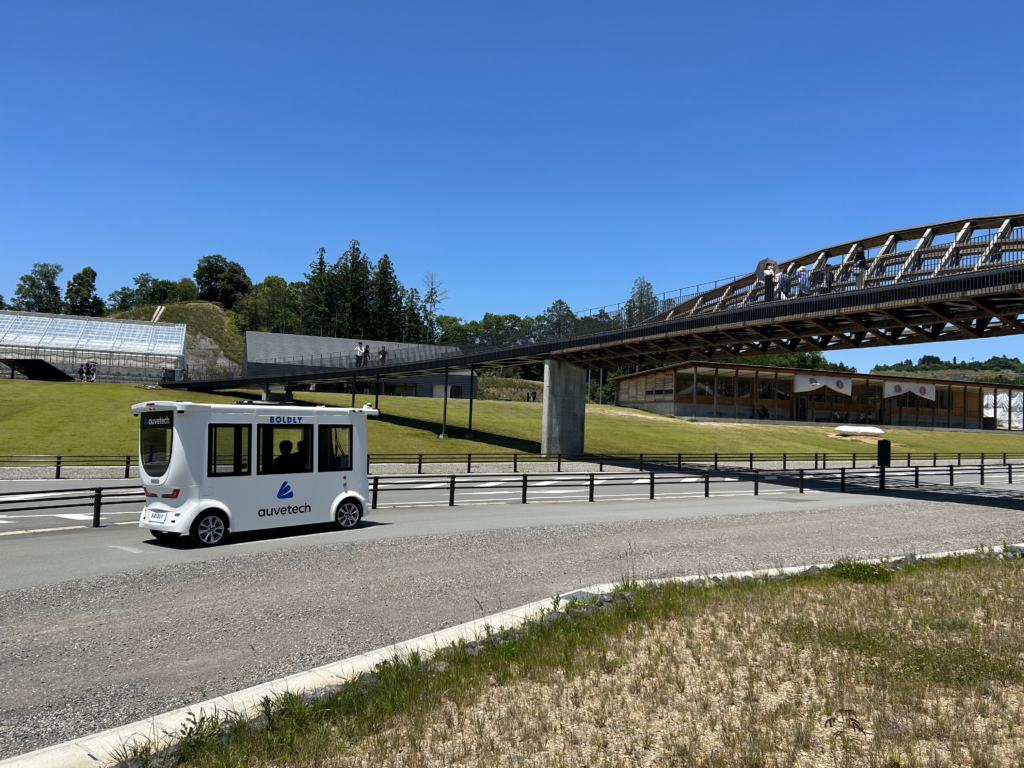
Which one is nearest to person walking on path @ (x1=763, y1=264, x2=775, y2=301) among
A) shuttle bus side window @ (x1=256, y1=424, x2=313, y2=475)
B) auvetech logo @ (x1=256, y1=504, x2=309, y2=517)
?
shuttle bus side window @ (x1=256, y1=424, x2=313, y2=475)

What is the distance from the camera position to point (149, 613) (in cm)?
851

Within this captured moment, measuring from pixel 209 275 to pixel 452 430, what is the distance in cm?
16904

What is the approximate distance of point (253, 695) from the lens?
5664mm

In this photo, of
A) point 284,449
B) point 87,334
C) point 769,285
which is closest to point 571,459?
point 769,285

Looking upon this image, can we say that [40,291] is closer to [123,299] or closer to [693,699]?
[123,299]

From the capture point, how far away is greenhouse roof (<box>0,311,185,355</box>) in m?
80.2

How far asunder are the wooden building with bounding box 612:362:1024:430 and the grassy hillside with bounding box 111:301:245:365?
8130cm

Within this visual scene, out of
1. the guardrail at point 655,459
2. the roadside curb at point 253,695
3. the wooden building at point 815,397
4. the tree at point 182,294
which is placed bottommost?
the guardrail at point 655,459

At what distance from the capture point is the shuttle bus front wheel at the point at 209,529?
12.8 metres

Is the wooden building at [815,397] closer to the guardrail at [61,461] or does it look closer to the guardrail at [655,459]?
the guardrail at [655,459]

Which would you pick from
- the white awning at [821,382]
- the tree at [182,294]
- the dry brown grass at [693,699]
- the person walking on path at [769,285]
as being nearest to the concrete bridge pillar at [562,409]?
the person walking on path at [769,285]

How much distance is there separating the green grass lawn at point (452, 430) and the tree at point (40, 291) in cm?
13918

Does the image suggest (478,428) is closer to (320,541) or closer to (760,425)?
(760,425)

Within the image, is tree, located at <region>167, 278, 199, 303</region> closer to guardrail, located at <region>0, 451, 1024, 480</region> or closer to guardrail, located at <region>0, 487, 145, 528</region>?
guardrail, located at <region>0, 451, 1024, 480</region>
